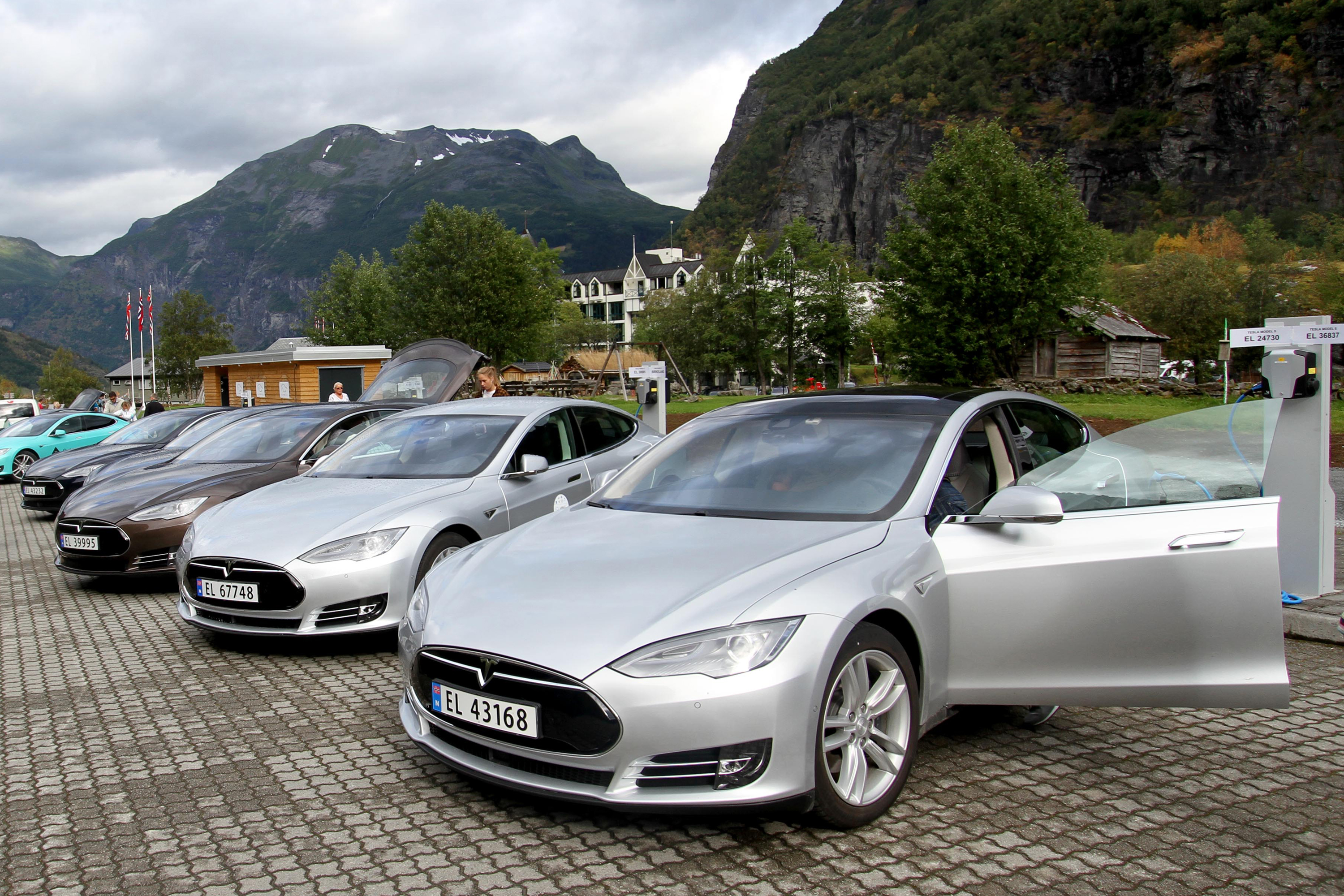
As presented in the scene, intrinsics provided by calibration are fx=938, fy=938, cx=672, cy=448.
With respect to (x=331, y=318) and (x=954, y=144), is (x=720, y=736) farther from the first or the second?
(x=331, y=318)

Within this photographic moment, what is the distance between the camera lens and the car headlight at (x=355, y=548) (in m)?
5.68

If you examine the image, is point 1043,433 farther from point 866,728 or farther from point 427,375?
point 427,375

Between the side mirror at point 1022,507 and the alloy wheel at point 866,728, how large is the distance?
709 millimetres

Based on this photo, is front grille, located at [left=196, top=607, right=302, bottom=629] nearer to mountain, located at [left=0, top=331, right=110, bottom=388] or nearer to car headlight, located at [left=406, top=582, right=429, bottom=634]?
car headlight, located at [left=406, top=582, right=429, bottom=634]

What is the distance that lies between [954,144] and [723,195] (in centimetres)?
13582

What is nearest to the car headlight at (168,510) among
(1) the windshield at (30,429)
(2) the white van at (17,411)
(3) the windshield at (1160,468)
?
(3) the windshield at (1160,468)

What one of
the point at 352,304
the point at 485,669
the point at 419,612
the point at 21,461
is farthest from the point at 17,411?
the point at 485,669

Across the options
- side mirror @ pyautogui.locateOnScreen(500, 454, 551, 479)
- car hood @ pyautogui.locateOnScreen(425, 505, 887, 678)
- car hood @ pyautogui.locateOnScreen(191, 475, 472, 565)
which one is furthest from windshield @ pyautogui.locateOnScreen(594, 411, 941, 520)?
car hood @ pyautogui.locateOnScreen(191, 475, 472, 565)

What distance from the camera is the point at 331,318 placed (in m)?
66.7

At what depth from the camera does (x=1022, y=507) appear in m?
3.51

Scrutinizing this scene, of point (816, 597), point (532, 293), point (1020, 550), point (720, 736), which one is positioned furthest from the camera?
point (532, 293)

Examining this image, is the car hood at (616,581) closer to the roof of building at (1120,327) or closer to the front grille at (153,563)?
the front grille at (153,563)

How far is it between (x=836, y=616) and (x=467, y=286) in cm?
4759

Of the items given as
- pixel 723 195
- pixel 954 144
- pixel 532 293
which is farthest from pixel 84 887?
pixel 723 195
